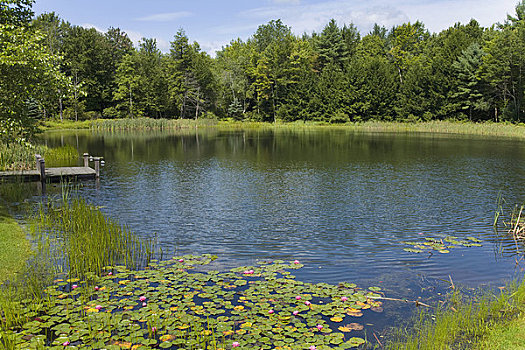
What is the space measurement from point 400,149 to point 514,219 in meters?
27.3

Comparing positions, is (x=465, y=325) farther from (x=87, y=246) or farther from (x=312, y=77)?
(x=312, y=77)

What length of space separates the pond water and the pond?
0.16ft

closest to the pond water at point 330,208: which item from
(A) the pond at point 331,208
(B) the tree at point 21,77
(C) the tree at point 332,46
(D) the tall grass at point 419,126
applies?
(A) the pond at point 331,208

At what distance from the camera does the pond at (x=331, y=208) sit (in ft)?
40.0

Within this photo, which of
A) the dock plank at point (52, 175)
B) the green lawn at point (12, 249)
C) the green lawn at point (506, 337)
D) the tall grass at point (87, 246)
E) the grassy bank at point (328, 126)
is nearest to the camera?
the green lawn at point (506, 337)

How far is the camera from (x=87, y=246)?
11656mm

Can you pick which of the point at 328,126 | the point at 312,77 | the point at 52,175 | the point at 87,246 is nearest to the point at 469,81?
the point at 328,126

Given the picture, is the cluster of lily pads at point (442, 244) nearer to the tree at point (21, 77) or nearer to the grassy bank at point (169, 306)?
the grassy bank at point (169, 306)

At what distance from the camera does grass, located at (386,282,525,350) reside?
7289 millimetres

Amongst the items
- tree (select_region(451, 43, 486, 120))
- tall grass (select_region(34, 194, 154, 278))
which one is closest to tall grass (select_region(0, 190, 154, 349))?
tall grass (select_region(34, 194, 154, 278))

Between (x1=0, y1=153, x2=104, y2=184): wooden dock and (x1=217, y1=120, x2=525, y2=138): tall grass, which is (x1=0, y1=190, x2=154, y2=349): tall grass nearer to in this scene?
(x1=0, y1=153, x2=104, y2=184): wooden dock

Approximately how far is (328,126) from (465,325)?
79.8 meters

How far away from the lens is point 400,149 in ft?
142

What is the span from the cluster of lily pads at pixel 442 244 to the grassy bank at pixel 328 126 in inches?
1963
